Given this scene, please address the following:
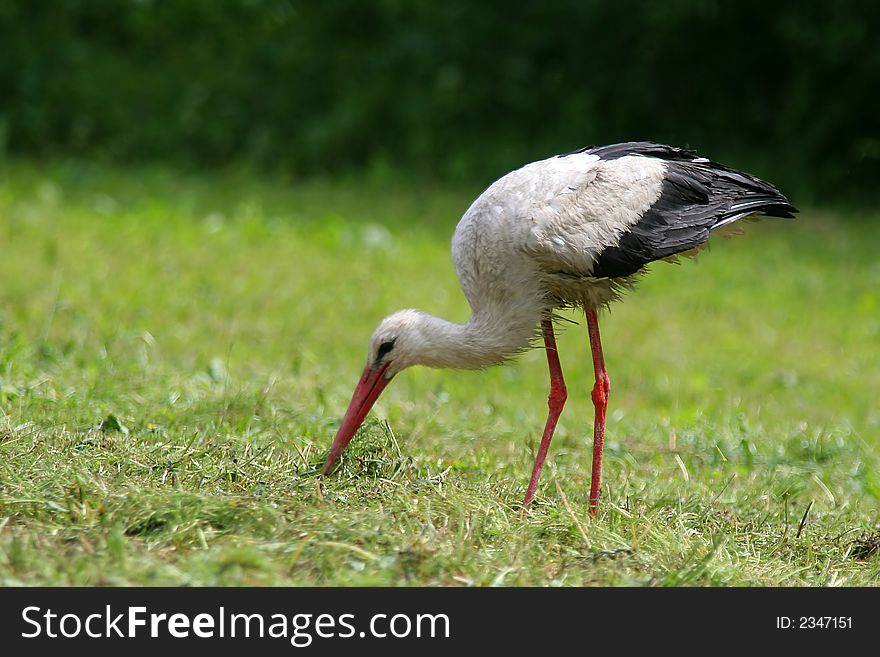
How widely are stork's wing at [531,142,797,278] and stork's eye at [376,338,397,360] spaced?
26.4 inches

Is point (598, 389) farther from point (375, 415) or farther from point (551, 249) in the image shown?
point (375, 415)

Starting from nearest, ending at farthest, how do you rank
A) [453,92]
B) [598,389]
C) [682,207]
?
1. [682,207]
2. [598,389]
3. [453,92]

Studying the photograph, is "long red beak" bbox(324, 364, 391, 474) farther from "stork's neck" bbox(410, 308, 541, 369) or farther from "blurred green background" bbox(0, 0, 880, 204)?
"blurred green background" bbox(0, 0, 880, 204)

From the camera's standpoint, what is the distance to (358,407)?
4.66 metres

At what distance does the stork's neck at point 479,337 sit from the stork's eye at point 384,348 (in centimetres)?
12

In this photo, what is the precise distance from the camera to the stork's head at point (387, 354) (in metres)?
4.67

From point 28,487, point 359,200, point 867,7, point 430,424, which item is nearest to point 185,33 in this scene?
point 359,200

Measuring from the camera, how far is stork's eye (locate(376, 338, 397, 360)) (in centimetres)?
469

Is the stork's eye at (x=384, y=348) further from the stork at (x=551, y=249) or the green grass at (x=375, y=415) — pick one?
the green grass at (x=375, y=415)

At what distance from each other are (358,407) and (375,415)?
1.25 ft

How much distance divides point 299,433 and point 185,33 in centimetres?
1084

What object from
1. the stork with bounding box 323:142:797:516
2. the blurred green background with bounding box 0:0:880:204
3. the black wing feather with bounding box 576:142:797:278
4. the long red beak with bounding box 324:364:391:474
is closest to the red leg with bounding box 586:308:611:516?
the stork with bounding box 323:142:797:516

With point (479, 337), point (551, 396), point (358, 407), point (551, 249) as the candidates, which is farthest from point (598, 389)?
point (358, 407)

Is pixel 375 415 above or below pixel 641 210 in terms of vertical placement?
below
